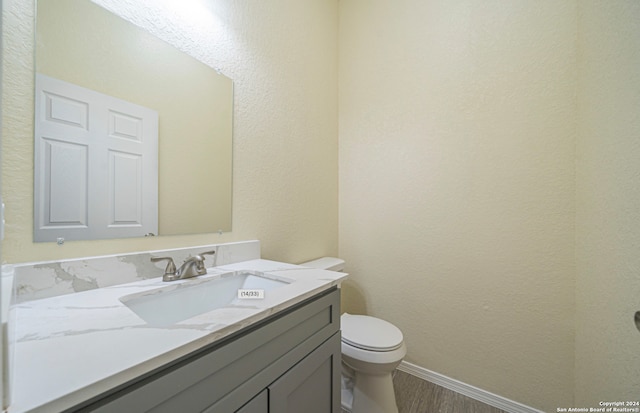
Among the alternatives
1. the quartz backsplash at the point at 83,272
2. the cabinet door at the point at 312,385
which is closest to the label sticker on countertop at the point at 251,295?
the cabinet door at the point at 312,385

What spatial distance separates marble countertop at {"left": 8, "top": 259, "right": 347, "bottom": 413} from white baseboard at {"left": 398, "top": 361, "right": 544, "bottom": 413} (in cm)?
130

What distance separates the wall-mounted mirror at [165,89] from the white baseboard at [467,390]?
149cm

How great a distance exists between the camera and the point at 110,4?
862 millimetres

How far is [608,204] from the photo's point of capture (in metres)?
0.94

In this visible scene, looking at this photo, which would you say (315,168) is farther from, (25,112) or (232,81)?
(25,112)

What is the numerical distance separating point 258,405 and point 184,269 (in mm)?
523

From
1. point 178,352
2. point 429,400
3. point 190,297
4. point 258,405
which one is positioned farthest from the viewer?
point 429,400

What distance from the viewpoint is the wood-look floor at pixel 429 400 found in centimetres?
135

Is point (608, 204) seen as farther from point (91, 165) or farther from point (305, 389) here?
point (91, 165)

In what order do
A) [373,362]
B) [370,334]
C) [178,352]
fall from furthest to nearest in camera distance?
[370,334] < [373,362] < [178,352]

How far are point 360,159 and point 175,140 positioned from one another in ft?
4.04

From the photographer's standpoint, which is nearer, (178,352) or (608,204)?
(178,352)

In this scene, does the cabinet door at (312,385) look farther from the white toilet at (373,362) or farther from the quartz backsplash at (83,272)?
the quartz backsplash at (83,272)

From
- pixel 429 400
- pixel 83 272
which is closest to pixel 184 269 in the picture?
pixel 83 272
